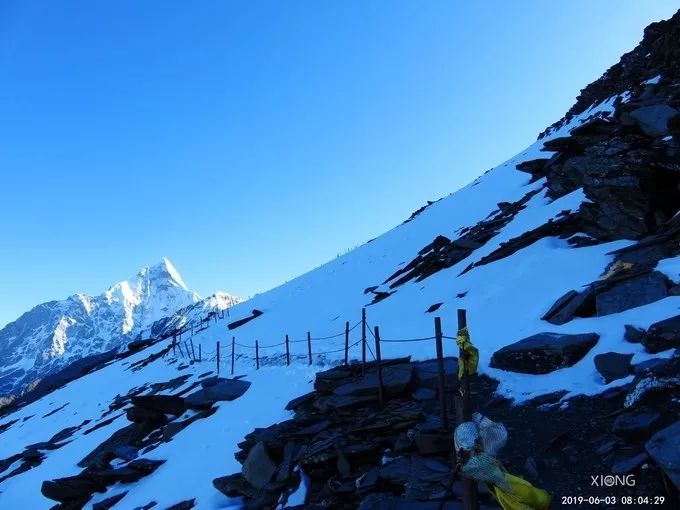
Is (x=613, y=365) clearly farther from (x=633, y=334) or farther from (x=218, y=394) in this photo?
(x=218, y=394)

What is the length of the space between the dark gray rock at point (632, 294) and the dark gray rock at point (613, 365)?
269 centimetres

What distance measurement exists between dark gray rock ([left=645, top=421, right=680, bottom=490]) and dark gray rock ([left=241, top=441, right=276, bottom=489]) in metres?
9.11

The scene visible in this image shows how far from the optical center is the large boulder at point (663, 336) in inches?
406

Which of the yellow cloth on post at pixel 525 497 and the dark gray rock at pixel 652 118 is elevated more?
the dark gray rock at pixel 652 118

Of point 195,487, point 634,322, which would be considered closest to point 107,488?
point 195,487

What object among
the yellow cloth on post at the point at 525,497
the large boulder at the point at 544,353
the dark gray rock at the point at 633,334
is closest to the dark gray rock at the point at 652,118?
the dark gray rock at the point at 633,334

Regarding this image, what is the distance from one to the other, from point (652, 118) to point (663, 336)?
15.4 metres

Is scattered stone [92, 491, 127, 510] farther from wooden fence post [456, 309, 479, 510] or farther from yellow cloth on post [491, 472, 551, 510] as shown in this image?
yellow cloth on post [491, 472, 551, 510]

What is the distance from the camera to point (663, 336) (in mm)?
10492

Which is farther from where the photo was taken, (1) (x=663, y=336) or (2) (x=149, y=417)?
(2) (x=149, y=417)

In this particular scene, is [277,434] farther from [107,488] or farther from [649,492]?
[649,492]

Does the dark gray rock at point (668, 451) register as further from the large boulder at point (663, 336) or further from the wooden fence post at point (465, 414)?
the large boulder at point (663, 336)

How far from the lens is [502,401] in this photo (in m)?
11.9

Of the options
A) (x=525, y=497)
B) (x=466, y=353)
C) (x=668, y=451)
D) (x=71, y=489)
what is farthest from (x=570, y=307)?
(x=71, y=489)
